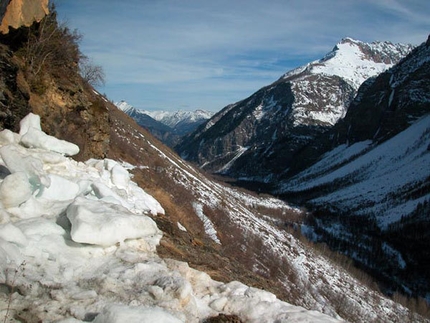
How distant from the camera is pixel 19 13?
14359 mm

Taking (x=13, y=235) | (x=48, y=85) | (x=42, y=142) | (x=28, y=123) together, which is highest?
(x=48, y=85)

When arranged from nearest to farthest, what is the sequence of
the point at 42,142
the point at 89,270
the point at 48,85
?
the point at 89,270
the point at 42,142
the point at 48,85

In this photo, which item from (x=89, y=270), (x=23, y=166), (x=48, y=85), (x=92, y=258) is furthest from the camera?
(x=48, y=85)

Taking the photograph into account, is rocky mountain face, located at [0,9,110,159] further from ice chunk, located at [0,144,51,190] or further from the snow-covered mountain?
ice chunk, located at [0,144,51,190]

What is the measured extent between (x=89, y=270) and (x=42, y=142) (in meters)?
5.58

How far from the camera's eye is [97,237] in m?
7.63

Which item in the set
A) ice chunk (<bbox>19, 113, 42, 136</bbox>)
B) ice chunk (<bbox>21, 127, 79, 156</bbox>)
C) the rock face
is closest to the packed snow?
ice chunk (<bbox>21, 127, 79, 156</bbox>)

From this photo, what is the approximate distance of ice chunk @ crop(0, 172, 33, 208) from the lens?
782 cm

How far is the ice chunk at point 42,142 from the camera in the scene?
35.9ft

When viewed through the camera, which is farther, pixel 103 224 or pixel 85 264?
pixel 103 224

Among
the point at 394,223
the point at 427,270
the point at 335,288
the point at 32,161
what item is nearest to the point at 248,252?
the point at 335,288

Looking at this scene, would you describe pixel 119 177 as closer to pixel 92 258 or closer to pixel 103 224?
pixel 103 224

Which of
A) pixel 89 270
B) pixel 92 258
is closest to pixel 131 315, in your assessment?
pixel 89 270

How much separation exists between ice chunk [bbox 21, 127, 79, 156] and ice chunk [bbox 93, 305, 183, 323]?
7003mm
